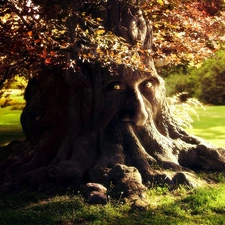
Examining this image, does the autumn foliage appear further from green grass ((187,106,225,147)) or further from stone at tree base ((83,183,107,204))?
green grass ((187,106,225,147))

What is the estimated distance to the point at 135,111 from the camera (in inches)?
302

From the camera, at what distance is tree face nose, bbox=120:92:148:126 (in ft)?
25.2

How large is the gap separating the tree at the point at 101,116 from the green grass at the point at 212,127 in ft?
11.0

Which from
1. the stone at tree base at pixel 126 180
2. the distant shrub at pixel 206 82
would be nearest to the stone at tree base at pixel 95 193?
the stone at tree base at pixel 126 180

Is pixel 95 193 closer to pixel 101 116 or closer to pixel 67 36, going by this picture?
pixel 101 116

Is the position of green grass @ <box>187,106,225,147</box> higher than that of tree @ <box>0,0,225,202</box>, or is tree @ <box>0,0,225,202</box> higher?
tree @ <box>0,0,225,202</box>

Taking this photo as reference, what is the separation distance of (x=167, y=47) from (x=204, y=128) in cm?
734

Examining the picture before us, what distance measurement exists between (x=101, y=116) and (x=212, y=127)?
944 cm

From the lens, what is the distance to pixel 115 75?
7.72 m

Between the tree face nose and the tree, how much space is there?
17 millimetres

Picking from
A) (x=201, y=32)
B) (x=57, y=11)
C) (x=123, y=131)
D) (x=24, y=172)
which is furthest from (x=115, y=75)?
(x=201, y=32)

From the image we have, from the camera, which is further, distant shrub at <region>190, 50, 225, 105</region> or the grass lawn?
distant shrub at <region>190, 50, 225, 105</region>

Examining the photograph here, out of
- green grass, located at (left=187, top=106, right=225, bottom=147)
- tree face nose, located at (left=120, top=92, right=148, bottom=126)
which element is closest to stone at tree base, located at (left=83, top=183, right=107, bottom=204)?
tree face nose, located at (left=120, top=92, right=148, bottom=126)

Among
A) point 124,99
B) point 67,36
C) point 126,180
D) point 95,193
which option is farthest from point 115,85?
point 95,193
